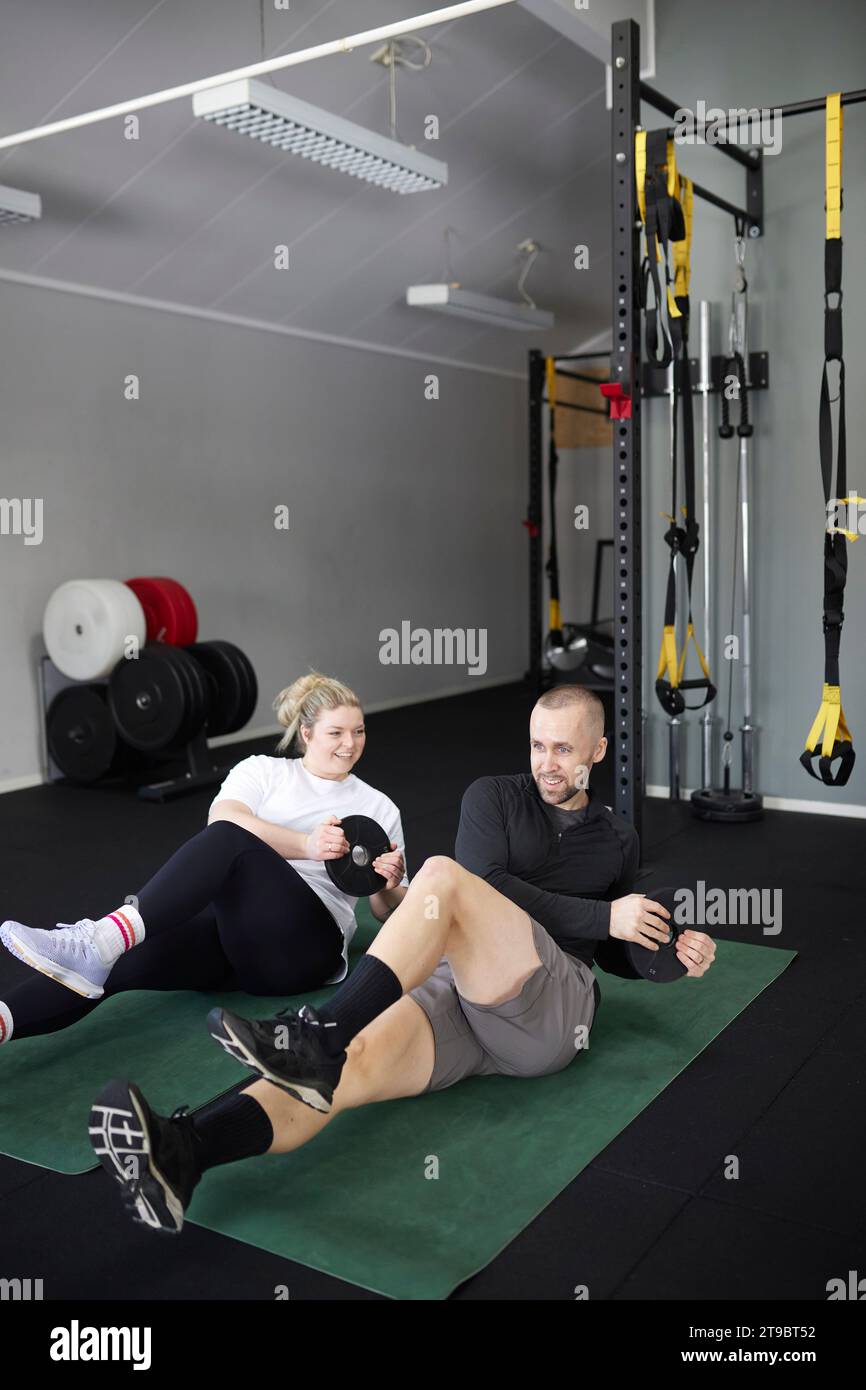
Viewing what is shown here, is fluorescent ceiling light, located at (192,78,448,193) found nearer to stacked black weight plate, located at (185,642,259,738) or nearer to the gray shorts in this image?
stacked black weight plate, located at (185,642,259,738)

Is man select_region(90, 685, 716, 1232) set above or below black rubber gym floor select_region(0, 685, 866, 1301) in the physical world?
above

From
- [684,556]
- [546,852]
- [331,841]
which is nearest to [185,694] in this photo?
[684,556]

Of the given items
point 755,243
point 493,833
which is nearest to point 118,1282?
point 493,833

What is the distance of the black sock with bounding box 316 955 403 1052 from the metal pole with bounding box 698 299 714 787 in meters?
3.13

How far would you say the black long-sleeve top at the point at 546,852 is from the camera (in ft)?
7.73

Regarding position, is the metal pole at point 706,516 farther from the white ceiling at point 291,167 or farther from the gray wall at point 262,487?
the gray wall at point 262,487

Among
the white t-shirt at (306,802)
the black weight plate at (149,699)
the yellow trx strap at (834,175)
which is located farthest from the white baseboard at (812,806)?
the white t-shirt at (306,802)

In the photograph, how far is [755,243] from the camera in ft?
15.9

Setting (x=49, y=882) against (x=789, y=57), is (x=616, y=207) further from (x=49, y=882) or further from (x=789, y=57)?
(x=49, y=882)

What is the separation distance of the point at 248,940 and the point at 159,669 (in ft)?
9.70

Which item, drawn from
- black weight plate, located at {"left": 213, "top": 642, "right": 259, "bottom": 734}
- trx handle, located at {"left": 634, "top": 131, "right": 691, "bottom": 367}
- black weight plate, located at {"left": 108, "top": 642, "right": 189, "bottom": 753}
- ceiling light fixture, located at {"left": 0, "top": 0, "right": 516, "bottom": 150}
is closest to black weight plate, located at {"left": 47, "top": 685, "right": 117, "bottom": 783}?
black weight plate, located at {"left": 108, "top": 642, "right": 189, "bottom": 753}

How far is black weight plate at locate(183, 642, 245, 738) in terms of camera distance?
19.4ft

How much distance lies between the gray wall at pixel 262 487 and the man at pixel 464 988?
13.2 feet

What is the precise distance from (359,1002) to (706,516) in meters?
3.34
